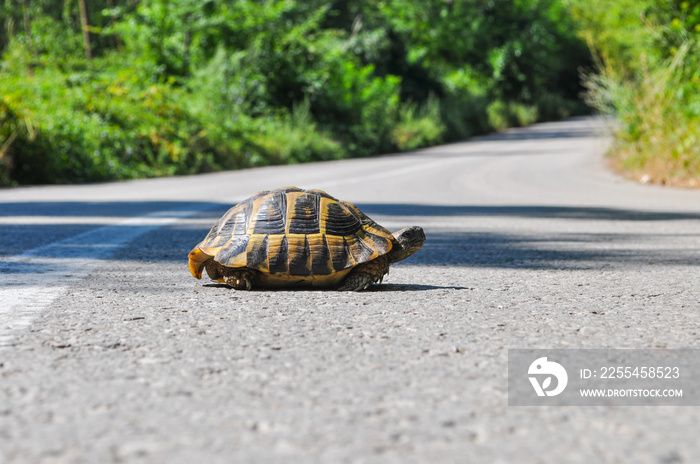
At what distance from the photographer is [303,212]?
4426 millimetres

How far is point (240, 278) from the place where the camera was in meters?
4.36

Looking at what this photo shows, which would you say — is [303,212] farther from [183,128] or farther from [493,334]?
[183,128]

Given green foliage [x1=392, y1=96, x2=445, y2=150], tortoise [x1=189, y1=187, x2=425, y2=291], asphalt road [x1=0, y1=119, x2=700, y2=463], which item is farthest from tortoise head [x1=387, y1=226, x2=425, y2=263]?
green foliage [x1=392, y1=96, x2=445, y2=150]

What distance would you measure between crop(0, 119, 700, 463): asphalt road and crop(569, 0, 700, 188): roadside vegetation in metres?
7.65

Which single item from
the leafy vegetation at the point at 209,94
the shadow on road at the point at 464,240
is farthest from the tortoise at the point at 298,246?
the leafy vegetation at the point at 209,94

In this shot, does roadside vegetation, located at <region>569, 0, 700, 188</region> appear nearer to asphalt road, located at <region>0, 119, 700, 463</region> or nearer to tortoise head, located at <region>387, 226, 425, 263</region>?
asphalt road, located at <region>0, 119, 700, 463</region>

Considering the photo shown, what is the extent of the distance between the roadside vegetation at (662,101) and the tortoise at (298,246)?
10.5 metres

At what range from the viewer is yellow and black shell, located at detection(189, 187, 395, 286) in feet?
13.9

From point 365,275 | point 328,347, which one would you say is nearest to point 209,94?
point 365,275

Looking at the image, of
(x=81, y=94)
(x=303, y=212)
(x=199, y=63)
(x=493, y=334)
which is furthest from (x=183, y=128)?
(x=493, y=334)

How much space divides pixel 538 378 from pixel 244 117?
2045 cm

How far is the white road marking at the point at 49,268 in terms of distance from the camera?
11.7ft

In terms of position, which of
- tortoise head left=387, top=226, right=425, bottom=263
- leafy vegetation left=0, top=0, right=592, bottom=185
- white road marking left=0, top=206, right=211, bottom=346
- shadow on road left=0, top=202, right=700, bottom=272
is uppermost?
leafy vegetation left=0, top=0, right=592, bottom=185

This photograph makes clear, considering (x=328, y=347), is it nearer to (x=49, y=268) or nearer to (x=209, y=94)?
(x=49, y=268)
